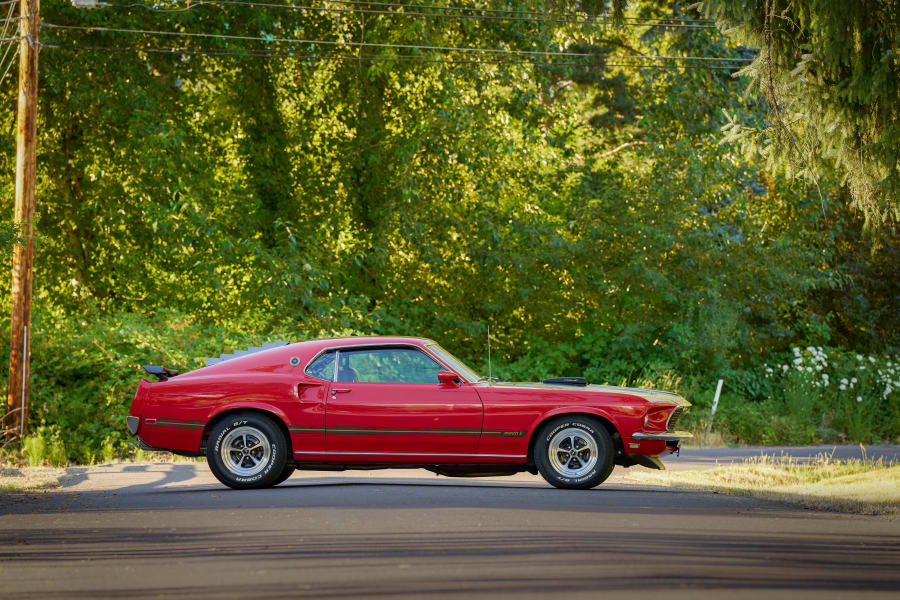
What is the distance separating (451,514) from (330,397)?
98.0 inches

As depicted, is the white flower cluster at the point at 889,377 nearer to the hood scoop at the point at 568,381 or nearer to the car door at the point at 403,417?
the hood scoop at the point at 568,381

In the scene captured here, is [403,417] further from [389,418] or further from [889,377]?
[889,377]

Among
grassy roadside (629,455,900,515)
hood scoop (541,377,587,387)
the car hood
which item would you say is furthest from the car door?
grassy roadside (629,455,900,515)

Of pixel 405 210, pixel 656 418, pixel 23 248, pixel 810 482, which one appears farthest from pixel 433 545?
pixel 405 210

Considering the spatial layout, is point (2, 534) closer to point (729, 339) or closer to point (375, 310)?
point (375, 310)

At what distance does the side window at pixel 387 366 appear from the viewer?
1276cm

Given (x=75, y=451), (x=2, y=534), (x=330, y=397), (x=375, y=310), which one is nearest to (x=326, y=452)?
(x=330, y=397)

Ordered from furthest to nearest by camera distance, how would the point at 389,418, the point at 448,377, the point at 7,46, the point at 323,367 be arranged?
the point at 7,46 < the point at 323,367 < the point at 448,377 < the point at 389,418

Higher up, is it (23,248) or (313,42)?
(313,42)

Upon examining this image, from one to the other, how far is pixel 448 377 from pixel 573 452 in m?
1.46

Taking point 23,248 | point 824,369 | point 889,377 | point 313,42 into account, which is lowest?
point 889,377

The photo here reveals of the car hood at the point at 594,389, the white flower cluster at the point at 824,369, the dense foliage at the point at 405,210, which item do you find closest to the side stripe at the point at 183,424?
Answer: the car hood at the point at 594,389

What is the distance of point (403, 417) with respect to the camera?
41.0ft

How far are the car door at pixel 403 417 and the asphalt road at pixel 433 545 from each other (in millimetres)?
495
